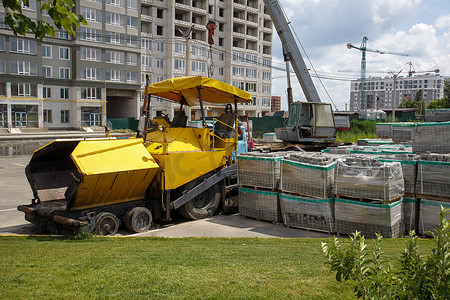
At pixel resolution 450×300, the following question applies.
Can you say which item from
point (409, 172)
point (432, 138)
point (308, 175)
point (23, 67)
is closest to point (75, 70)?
point (23, 67)

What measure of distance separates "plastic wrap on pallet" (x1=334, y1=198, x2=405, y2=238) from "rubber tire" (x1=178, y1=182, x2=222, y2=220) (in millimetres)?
3273

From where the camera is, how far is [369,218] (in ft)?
28.9

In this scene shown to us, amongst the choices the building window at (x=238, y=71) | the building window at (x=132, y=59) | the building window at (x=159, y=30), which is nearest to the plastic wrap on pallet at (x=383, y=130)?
the building window at (x=132, y=59)

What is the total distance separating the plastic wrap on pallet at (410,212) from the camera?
9.23m

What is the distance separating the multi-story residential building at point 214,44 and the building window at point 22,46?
16.8 metres

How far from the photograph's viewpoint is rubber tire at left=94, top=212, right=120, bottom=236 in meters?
8.50

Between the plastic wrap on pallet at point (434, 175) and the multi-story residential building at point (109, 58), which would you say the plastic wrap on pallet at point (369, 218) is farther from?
the multi-story residential building at point (109, 58)

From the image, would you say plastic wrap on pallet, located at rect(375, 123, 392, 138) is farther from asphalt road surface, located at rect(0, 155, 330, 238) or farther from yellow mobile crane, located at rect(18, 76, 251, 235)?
asphalt road surface, located at rect(0, 155, 330, 238)

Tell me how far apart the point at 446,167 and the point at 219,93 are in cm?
566

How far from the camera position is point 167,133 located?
1070 centimetres

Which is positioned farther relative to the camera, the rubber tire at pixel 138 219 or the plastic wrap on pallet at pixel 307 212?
the plastic wrap on pallet at pixel 307 212

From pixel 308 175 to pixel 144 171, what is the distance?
3.67 m

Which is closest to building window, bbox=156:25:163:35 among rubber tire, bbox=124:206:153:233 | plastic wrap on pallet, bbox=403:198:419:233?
rubber tire, bbox=124:206:153:233

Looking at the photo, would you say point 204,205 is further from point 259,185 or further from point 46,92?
point 46,92
